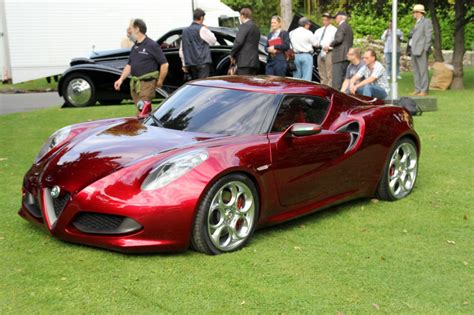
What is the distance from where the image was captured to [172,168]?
519 centimetres

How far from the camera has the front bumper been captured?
4.97 metres

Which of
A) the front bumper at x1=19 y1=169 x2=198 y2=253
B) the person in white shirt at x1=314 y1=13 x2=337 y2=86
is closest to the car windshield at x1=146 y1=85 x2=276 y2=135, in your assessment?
the front bumper at x1=19 y1=169 x2=198 y2=253

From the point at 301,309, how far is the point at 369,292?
0.56m

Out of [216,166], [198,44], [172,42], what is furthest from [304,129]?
[172,42]

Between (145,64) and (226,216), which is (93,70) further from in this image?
(226,216)

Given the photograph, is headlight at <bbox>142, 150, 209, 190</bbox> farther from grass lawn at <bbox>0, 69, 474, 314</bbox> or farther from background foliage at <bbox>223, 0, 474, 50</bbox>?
background foliage at <bbox>223, 0, 474, 50</bbox>

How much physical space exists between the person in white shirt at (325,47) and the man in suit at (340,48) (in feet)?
1.69

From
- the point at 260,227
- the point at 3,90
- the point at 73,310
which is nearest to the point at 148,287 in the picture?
the point at 73,310

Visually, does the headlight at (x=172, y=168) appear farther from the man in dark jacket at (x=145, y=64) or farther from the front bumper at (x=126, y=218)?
the man in dark jacket at (x=145, y=64)

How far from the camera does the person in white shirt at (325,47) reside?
15172mm

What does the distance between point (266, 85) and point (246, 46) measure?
21.0 feet

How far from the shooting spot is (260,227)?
5.71m

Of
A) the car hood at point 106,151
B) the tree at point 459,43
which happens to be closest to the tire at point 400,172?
the car hood at point 106,151

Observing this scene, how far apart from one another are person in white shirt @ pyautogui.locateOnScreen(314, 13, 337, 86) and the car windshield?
9.08m
